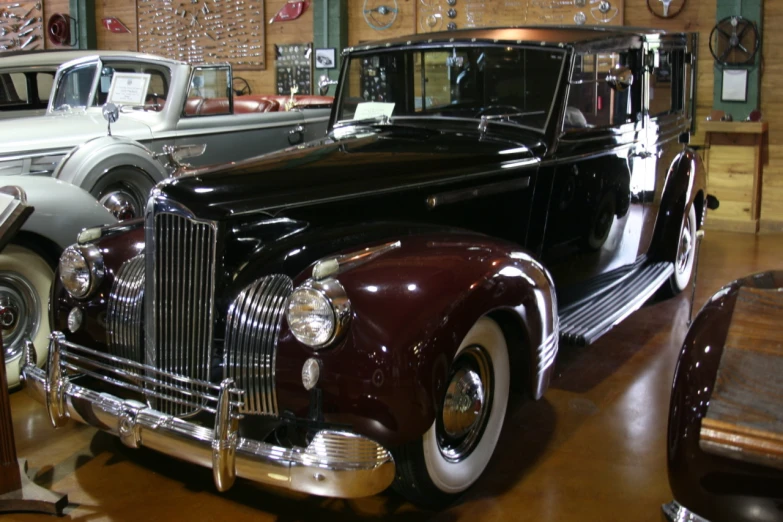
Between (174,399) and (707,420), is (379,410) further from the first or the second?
(707,420)

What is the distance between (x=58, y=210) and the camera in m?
3.85

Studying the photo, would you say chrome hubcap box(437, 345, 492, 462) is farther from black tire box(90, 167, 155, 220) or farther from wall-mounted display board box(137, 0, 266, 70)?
wall-mounted display board box(137, 0, 266, 70)

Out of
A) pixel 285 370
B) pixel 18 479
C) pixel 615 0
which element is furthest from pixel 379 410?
pixel 615 0

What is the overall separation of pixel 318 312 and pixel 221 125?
15.9 ft

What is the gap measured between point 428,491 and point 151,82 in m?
5.11

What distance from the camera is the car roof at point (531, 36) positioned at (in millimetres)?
3740

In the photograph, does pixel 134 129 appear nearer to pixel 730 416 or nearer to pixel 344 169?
pixel 344 169

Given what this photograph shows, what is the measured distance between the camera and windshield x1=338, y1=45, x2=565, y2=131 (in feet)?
12.1

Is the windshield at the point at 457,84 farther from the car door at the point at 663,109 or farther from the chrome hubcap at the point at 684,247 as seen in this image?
the chrome hubcap at the point at 684,247

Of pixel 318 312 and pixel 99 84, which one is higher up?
pixel 99 84

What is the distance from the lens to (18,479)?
2.77 meters

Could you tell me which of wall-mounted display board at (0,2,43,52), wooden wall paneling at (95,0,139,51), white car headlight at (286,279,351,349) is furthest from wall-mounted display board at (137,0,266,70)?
white car headlight at (286,279,351,349)

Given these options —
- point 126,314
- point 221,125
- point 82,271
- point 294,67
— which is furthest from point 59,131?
point 294,67

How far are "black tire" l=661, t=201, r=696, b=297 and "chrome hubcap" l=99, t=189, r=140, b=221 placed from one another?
12.4 ft
